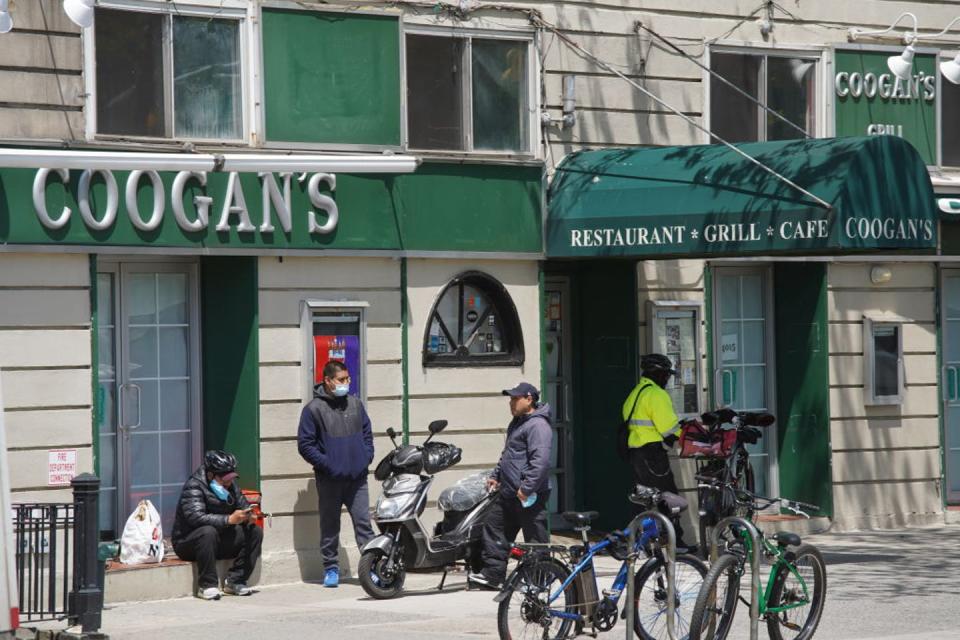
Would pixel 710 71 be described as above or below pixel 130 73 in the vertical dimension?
above

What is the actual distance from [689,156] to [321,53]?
3.31m

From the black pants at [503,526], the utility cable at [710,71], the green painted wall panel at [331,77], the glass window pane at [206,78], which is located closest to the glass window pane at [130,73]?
the glass window pane at [206,78]

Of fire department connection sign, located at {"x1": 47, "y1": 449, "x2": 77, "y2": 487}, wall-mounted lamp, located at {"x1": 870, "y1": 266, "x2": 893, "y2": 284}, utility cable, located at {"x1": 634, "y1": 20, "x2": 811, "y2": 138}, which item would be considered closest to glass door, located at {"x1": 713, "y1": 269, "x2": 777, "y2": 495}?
wall-mounted lamp, located at {"x1": 870, "y1": 266, "x2": 893, "y2": 284}

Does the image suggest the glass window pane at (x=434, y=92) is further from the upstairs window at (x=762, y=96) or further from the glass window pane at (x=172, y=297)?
the upstairs window at (x=762, y=96)

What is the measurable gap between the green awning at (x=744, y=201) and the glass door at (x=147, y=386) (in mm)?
3454

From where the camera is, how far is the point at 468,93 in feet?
53.9

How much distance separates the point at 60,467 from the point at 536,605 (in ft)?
15.5

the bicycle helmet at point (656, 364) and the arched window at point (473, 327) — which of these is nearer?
the bicycle helmet at point (656, 364)

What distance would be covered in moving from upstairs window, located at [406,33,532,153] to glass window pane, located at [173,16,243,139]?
5.39ft

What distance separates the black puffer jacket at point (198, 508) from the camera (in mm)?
14180

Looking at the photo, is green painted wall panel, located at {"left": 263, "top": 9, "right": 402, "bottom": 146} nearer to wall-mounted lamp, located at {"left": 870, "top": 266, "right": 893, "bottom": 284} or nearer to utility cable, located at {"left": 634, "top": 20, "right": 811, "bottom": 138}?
utility cable, located at {"left": 634, "top": 20, "right": 811, "bottom": 138}

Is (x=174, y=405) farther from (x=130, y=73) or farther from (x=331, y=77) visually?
(x=331, y=77)

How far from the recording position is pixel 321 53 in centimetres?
1548

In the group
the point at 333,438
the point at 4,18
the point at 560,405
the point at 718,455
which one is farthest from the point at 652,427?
the point at 4,18
